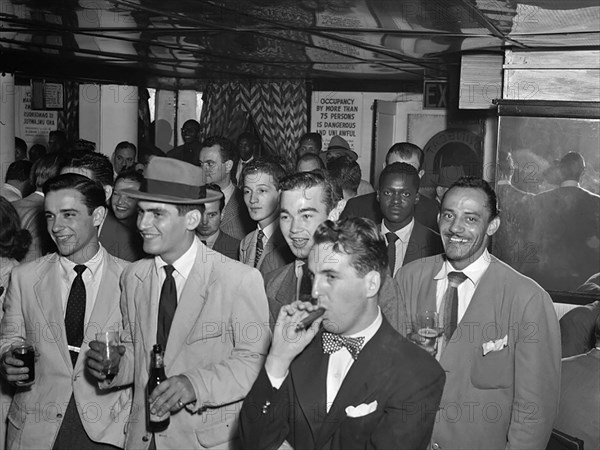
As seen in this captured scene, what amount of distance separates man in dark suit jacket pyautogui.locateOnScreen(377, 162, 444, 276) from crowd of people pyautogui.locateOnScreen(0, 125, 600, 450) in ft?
4.35

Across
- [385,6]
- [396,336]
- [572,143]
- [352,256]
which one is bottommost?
[396,336]

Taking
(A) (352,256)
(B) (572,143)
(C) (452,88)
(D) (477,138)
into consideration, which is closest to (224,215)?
(B) (572,143)

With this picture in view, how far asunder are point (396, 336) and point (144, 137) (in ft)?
44.9

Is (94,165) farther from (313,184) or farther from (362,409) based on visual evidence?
(362,409)

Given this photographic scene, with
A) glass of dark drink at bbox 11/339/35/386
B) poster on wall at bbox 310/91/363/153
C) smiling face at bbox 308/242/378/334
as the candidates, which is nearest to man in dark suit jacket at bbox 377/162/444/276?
glass of dark drink at bbox 11/339/35/386

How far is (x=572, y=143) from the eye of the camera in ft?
20.0

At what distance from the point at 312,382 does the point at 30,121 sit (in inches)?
549

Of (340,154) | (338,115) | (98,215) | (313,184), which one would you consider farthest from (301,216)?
(338,115)

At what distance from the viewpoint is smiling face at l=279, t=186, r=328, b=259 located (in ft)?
14.0

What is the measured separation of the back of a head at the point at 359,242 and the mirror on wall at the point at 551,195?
3.52 metres

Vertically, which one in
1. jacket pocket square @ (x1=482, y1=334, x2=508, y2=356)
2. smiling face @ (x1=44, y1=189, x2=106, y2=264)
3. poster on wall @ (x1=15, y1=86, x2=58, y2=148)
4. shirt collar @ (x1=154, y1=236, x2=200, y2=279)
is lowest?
jacket pocket square @ (x1=482, y1=334, x2=508, y2=356)

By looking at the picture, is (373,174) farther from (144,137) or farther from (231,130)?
(144,137)

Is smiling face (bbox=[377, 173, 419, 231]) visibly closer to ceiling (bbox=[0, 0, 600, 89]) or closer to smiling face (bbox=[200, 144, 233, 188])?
ceiling (bbox=[0, 0, 600, 89])

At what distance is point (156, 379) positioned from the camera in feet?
11.7
